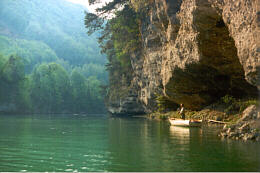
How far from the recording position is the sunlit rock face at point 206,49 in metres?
15.3

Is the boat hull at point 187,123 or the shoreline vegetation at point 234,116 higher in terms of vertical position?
the shoreline vegetation at point 234,116

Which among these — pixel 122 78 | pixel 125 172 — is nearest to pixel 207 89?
pixel 125 172

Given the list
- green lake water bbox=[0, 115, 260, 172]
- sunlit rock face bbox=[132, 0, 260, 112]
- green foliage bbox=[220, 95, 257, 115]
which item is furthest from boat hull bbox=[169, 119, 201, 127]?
green lake water bbox=[0, 115, 260, 172]

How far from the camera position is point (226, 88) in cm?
2689

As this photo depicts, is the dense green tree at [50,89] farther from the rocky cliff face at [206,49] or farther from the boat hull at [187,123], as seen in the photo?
the boat hull at [187,123]

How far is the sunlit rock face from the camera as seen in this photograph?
50.3 ft

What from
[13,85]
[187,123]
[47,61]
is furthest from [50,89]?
[187,123]

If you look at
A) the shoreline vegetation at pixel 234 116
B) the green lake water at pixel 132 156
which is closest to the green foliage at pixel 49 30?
the shoreline vegetation at pixel 234 116

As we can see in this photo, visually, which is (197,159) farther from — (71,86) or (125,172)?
(71,86)

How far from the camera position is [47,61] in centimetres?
13400

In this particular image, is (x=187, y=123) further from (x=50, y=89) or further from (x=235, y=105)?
(x=50, y=89)

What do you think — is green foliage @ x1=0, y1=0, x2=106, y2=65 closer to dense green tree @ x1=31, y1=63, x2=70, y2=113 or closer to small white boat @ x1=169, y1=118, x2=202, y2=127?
dense green tree @ x1=31, y1=63, x2=70, y2=113

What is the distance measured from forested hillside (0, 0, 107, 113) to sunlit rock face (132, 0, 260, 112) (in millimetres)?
37806

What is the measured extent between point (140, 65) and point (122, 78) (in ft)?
38.0
